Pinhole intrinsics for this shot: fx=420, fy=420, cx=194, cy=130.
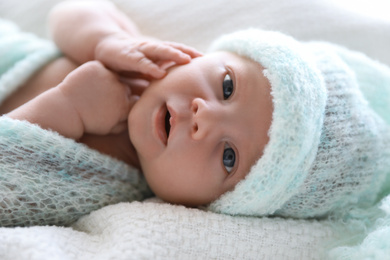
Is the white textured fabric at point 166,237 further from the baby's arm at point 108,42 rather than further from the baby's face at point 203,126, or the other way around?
the baby's arm at point 108,42

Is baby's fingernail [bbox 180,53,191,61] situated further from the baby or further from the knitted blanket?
the knitted blanket

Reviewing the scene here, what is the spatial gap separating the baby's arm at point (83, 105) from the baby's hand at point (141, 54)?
50 mm

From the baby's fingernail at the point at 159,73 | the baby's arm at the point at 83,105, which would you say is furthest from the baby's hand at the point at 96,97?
the baby's fingernail at the point at 159,73

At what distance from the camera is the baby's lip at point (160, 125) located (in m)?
1.21

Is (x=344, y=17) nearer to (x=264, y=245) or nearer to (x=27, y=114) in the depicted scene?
(x=264, y=245)

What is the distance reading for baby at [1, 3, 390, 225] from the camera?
44.6 inches

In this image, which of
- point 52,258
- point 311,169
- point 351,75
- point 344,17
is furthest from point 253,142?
point 344,17

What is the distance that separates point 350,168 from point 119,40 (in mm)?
838

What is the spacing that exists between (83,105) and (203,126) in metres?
0.39

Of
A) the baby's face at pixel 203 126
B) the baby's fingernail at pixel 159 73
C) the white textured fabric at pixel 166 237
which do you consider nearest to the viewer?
the white textured fabric at pixel 166 237

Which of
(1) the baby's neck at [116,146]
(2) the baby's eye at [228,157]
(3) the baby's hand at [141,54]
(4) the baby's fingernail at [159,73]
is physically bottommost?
(1) the baby's neck at [116,146]

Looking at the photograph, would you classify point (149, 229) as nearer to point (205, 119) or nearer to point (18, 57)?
point (205, 119)

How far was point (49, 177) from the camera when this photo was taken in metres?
1.19

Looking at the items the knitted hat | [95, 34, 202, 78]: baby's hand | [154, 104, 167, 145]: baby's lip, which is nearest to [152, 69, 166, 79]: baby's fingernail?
[95, 34, 202, 78]: baby's hand
